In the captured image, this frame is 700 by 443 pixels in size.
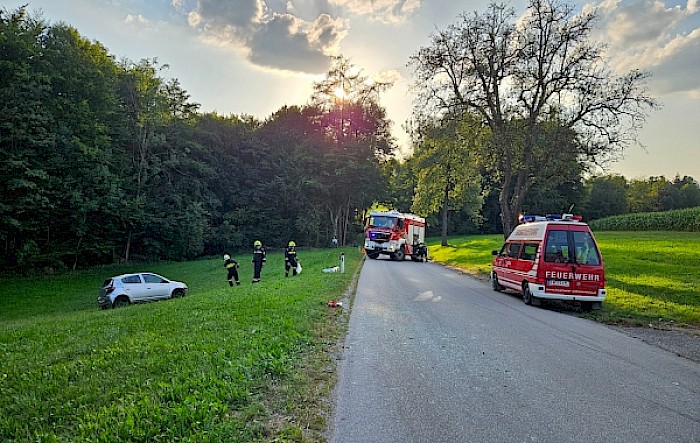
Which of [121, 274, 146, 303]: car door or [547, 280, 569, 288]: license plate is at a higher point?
[547, 280, 569, 288]: license plate

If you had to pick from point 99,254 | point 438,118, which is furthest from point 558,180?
point 99,254

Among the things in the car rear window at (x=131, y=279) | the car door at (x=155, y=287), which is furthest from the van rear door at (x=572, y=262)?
the car rear window at (x=131, y=279)

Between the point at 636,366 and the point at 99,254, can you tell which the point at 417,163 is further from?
the point at 636,366

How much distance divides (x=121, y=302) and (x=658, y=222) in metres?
44.4

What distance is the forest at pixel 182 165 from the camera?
97.7ft

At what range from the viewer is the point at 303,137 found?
56.7 m

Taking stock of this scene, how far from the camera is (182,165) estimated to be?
4656 centimetres

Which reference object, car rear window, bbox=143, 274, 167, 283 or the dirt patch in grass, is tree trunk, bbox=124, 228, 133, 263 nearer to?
car rear window, bbox=143, 274, 167, 283

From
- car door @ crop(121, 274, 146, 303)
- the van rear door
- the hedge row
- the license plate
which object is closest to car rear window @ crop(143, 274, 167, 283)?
car door @ crop(121, 274, 146, 303)

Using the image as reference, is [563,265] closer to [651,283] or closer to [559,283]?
[559,283]

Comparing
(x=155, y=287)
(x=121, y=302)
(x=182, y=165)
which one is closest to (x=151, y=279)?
(x=155, y=287)

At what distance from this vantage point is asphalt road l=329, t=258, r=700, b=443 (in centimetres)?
439

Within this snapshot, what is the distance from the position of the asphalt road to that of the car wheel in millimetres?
14511

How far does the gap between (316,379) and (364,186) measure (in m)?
46.3
